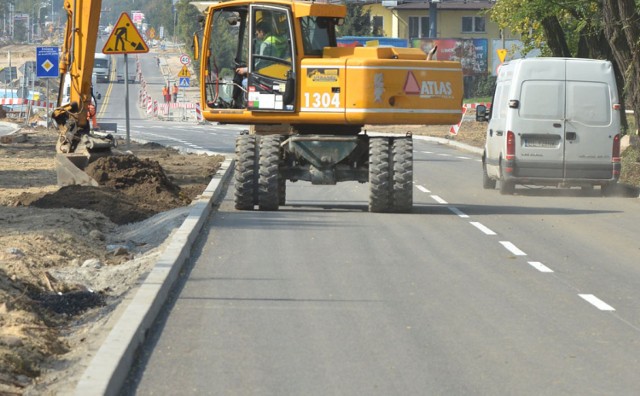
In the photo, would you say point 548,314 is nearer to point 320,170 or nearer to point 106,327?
point 106,327

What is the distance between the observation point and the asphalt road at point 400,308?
8.62 meters

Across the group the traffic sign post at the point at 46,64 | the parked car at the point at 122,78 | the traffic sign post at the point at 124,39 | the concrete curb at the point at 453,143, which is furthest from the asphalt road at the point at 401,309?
the parked car at the point at 122,78

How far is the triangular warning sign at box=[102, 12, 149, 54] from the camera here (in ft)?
89.0

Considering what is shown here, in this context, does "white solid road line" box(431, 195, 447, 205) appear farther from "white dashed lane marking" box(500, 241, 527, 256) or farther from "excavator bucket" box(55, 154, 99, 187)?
"white dashed lane marking" box(500, 241, 527, 256)

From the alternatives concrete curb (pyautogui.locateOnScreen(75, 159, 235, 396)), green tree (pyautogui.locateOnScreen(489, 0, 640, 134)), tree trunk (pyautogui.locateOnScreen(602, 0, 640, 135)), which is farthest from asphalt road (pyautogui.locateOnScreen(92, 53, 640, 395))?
green tree (pyautogui.locateOnScreen(489, 0, 640, 134))

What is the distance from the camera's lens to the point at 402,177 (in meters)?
19.8

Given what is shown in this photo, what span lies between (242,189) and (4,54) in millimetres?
146639

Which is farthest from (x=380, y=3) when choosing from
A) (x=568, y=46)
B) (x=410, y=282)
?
(x=410, y=282)

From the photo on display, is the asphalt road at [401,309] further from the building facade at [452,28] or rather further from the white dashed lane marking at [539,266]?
the building facade at [452,28]

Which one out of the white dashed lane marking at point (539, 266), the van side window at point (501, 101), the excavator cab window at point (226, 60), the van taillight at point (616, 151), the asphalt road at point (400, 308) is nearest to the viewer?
the asphalt road at point (400, 308)

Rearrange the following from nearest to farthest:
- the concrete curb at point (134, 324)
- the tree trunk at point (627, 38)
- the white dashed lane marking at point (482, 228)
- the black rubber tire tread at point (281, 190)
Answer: the concrete curb at point (134, 324)
the white dashed lane marking at point (482, 228)
the black rubber tire tread at point (281, 190)
the tree trunk at point (627, 38)

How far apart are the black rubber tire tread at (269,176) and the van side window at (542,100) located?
543cm

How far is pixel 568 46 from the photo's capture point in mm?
43781

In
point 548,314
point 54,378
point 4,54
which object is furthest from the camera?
point 4,54
